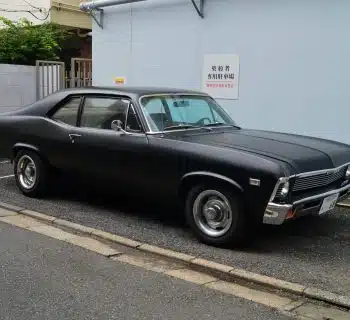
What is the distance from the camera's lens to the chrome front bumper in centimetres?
525

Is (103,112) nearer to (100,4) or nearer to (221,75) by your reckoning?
(221,75)

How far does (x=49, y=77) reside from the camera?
42.2 feet

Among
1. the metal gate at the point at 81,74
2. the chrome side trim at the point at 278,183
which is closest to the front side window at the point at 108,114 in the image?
the chrome side trim at the point at 278,183

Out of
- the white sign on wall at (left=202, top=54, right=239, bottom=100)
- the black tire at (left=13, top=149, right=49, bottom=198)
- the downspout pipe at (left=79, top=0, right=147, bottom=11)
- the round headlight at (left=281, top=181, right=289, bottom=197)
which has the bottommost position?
the black tire at (left=13, top=149, right=49, bottom=198)

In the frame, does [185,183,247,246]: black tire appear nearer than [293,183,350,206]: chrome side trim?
No

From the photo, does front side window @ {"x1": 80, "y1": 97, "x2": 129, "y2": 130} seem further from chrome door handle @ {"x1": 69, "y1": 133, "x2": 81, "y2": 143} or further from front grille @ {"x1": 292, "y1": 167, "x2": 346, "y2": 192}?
front grille @ {"x1": 292, "y1": 167, "x2": 346, "y2": 192}

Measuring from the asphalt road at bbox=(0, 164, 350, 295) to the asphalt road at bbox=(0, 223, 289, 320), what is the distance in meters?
0.71

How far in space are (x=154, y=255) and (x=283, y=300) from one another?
1506mm

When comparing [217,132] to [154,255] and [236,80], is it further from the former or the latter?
[236,80]

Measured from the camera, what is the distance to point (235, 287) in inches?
189

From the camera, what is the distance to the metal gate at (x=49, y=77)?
12.8 m

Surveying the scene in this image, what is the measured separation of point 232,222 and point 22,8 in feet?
55.0

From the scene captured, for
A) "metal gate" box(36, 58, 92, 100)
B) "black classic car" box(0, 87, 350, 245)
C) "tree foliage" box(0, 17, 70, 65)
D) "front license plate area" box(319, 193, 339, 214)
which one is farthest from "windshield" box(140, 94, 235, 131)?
"tree foliage" box(0, 17, 70, 65)

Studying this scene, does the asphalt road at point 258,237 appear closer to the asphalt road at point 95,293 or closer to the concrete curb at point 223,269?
the concrete curb at point 223,269
